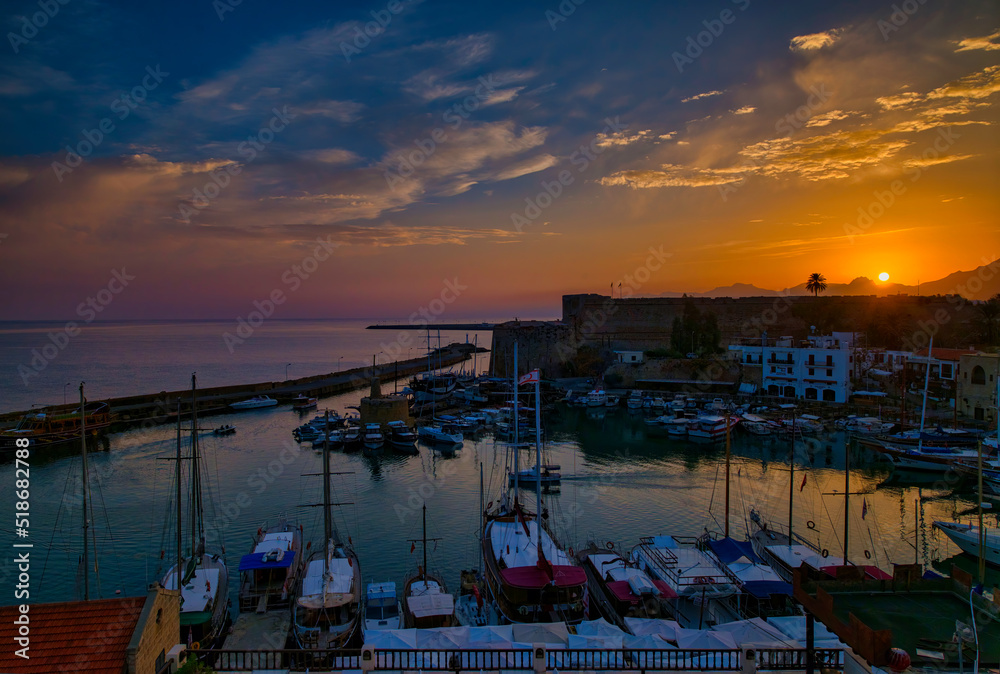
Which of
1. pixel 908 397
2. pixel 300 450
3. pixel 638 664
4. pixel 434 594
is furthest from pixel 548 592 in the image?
pixel 908 397

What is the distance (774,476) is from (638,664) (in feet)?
63.8

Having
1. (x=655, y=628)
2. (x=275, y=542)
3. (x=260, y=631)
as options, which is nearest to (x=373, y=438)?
(x=275, y=542)

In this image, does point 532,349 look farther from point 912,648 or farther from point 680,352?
point 912,648

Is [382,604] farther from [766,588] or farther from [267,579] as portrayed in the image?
[766,588]

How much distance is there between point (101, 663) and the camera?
5867 millimetres

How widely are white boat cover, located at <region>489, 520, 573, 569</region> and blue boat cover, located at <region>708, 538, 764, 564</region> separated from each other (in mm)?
3478

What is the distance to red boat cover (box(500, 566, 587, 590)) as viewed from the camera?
35.5ft

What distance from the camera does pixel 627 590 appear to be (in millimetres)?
11789

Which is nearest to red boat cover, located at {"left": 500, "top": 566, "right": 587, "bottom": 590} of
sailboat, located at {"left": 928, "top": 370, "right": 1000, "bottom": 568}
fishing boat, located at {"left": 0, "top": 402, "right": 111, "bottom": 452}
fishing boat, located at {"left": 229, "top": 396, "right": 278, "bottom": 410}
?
sailboat, located at {"left": 928, "top": 370, "right": 1000, "bottom": 568}

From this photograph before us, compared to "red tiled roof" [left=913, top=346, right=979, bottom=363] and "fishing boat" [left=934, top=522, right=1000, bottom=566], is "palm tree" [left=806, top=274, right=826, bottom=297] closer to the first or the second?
"red tiled roof" [left=913, top=346, right=979, bottom=363]

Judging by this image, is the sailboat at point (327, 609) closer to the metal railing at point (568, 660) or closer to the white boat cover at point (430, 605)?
the white boat cover at point (430, 605)

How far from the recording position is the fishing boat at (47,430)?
2897 cm

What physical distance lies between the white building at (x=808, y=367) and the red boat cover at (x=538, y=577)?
33921 millimetres

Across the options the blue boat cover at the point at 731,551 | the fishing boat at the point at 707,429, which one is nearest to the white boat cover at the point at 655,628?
the blue boat cover at the point at 731,551
